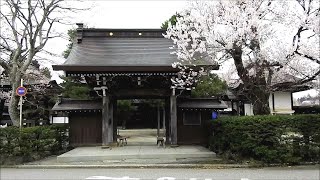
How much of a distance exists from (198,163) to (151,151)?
3.10m

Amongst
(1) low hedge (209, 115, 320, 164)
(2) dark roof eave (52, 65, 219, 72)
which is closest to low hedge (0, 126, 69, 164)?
(2) dark roof eave (52, 65, 219, 72)

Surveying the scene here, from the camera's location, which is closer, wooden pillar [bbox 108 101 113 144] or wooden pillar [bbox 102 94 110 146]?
wooden pillar [bbox 102 94 110 146]

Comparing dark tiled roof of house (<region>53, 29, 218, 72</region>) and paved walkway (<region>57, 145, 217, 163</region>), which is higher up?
dark tiled roof of house (<region>53, 29, 218, 72</region>)

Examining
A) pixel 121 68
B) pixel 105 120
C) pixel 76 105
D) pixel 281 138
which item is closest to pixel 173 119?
pixel 105 120

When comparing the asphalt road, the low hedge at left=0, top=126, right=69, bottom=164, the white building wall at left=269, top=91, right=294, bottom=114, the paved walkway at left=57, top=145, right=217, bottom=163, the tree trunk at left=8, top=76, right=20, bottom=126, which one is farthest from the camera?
the white building wall at left=269, top=91, right=294, bottom=114

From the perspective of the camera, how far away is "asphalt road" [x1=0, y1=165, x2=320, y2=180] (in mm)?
10148

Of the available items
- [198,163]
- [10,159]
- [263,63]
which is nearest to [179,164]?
[198,163]

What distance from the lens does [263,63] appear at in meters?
13.6

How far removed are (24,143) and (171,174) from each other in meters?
6.88

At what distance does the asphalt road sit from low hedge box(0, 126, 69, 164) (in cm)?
159

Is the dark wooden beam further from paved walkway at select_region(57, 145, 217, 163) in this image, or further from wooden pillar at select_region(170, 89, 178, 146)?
paved walkway at select_region(57, 145, 217, 163)

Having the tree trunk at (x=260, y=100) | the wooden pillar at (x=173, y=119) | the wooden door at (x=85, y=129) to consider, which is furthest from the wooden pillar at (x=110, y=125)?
the tree trunk at (x=260, y=100)

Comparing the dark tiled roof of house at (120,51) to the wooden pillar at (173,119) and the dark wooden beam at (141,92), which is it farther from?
the wooden pillar at (173,119)

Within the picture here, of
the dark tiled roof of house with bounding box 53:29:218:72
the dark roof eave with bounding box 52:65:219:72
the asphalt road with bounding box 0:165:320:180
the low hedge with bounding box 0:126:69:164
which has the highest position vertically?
the dark tiled roof of house with bounding box 53:29:218:72
